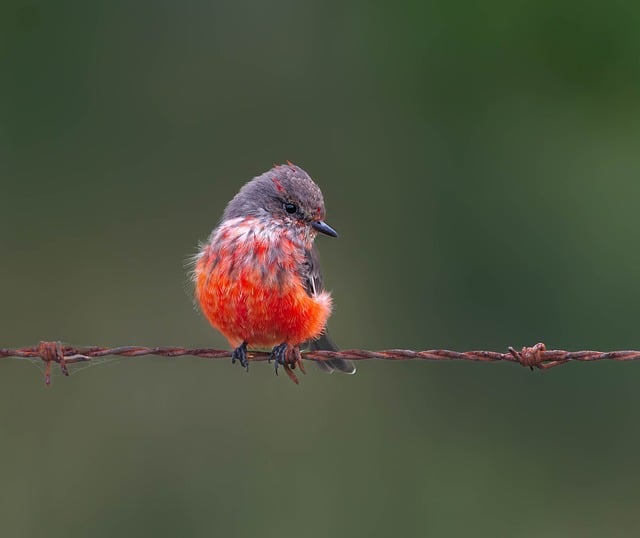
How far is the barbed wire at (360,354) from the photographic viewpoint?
4.74 meters

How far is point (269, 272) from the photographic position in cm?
618

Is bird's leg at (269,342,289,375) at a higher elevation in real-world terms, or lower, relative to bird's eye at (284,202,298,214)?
lower

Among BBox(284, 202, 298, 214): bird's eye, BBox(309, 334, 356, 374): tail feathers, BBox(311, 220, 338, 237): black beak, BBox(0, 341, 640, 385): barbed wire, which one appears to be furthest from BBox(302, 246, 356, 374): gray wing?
BBox(0, 341, 640, 385): barbed wire

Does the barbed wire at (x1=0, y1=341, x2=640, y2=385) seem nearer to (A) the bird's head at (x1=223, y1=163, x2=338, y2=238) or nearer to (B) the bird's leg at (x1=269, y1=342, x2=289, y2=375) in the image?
(B) the bird's leg at (x1=269, y1=342, x2=289, y2=375)

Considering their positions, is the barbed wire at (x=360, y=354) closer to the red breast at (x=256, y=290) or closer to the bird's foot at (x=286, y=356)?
the bird's foot at (x=286, y=356)

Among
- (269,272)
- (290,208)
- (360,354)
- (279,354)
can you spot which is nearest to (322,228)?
(290,208)

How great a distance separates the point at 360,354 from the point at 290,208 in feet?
5.95

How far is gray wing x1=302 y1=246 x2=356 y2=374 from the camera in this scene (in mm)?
6387

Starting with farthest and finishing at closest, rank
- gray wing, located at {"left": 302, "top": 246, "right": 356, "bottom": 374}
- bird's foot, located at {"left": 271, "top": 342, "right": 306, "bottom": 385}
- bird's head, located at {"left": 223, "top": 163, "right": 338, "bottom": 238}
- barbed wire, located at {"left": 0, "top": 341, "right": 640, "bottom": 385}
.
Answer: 1. bird's head, located at {"left": 223, "top": 163, "right": 338, "bottom": 238}
2. gray wing, located at {"left": 302, "top": 246, "right": 356, "bottom": 374}
3. bird's foot, located at {"left": 271, "top": 342, "right": 306, "bottom": 385}
4. barbed wire, located at {"left": 0, "top": 341, "right": 640, "bottom": 385}

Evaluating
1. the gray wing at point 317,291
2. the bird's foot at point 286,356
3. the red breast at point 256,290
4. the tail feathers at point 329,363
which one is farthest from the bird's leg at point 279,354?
the tail feathers at point 329,363

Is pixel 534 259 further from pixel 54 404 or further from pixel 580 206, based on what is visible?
pixel 54 404

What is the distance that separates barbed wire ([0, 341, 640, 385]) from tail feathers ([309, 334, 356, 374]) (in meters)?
1.29

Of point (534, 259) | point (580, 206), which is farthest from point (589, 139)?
point (534, 259)

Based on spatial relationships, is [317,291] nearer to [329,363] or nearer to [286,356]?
[329,363]
